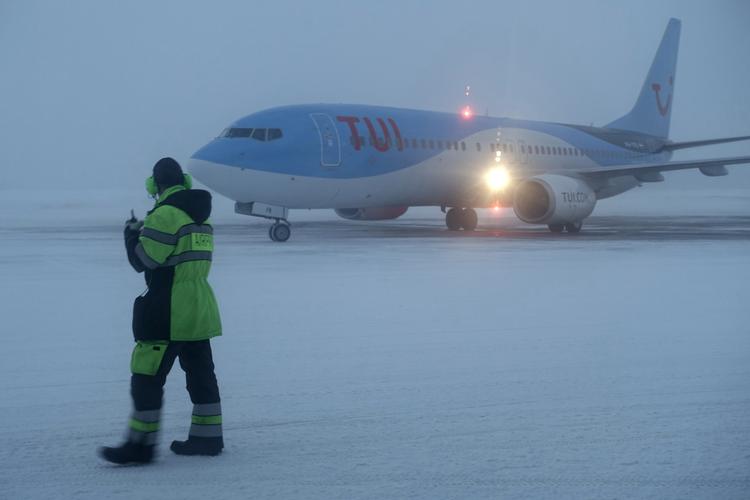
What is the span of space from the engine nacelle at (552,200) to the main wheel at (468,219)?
95.0 inches

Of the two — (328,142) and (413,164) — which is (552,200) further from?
(328,142)

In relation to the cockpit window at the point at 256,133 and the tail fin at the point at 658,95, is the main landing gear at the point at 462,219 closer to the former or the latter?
the cockpit window at the point at 256,133

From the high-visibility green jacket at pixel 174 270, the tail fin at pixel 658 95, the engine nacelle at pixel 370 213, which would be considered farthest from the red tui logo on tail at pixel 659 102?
the high-visibility green jacket at pixel 174 270

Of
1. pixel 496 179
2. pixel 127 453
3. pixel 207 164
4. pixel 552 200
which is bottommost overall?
pixel 127 453

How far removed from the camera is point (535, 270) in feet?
46.5

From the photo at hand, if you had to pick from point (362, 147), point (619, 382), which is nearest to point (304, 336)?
point (619, 382)

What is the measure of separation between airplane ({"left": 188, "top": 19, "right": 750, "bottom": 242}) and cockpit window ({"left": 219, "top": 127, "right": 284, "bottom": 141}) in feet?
0.08

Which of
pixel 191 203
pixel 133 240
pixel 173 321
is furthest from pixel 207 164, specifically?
pixel 173 321

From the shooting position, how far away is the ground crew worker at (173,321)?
16.0 ft

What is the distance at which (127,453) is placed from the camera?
15.5 ft

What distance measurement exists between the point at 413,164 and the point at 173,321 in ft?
62.2

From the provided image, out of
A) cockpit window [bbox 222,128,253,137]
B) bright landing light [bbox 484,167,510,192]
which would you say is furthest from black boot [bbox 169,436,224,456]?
bright landing light [bbox 484,167,510,192]

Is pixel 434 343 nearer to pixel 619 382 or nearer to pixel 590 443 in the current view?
pixel 619 382

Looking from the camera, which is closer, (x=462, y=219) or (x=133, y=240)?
(x=133, y=240)
